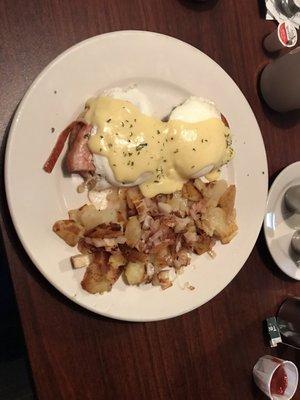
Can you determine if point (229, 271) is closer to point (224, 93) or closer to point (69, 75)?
point (224, 93)

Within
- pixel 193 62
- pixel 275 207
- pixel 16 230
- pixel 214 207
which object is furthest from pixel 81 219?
pixel 275 207

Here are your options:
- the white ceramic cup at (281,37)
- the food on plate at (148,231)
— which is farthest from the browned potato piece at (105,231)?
the white ceramic cup at (281,37)

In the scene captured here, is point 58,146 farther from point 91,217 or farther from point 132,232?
point 132,232

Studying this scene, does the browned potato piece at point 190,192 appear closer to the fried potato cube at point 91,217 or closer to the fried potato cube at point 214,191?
the fried potato cube at point 214,191

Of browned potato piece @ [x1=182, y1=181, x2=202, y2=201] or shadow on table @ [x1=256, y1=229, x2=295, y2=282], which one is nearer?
→ browned potato piece @ [x1=182, y1=181, x2=202, y2=201]

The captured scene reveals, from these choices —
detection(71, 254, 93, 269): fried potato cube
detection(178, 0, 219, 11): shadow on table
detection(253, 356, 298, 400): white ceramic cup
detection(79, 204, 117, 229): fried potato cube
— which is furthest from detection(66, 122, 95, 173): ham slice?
detection(253, 356, 298, 400): white ceramic cup

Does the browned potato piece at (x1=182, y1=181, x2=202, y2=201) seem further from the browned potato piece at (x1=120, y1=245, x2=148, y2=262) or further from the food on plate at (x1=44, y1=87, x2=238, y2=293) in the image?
the browned potato piece at (x1=120, y1=245, x2=148, y2=262)
